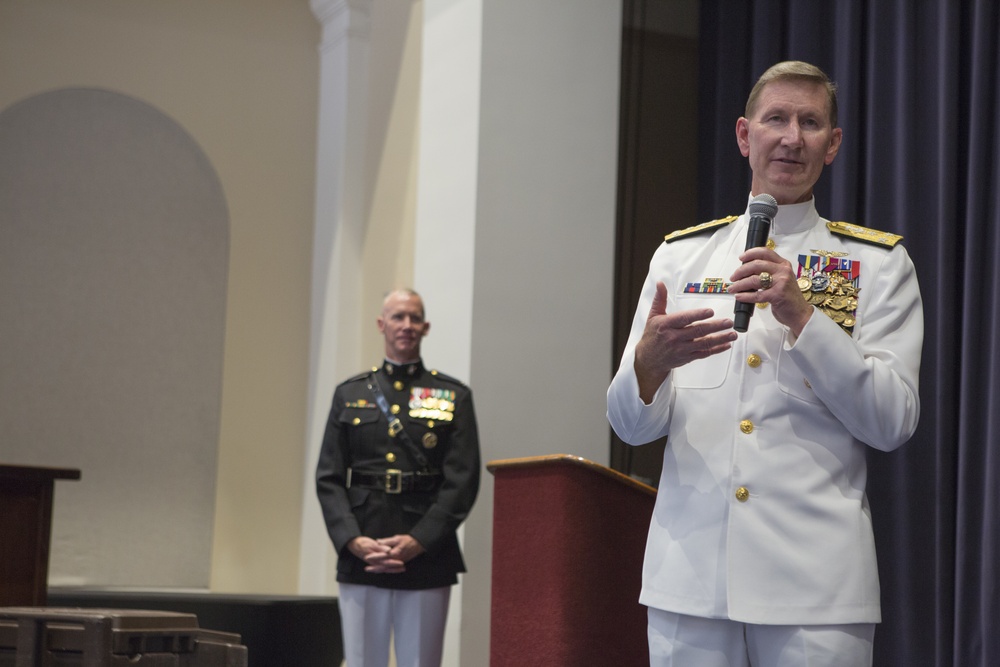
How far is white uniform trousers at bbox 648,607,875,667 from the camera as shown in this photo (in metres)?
1.98

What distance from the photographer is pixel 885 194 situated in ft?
13.1

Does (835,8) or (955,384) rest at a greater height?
(835,8)

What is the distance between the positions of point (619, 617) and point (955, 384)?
1.30 meters

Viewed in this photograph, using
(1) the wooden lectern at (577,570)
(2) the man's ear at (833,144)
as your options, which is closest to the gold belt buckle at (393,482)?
(1) the wooden lectern at (577,570)

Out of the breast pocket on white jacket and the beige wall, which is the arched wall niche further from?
the breast pocket on white jacket

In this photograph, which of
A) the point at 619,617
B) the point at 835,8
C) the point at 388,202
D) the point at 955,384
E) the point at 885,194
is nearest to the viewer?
the point at 619,617

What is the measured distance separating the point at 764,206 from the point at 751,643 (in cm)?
71

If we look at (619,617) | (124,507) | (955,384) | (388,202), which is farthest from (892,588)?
(124,507)

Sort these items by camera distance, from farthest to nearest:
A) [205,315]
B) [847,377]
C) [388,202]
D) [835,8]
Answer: [205,315] → [388,202] → [835,8] → [847,377]

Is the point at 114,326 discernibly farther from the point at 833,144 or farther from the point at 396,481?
the point at 833,144

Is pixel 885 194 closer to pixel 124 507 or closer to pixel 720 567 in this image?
pixel 720 567

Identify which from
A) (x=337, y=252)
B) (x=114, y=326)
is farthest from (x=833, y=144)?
(x=114, y=326)

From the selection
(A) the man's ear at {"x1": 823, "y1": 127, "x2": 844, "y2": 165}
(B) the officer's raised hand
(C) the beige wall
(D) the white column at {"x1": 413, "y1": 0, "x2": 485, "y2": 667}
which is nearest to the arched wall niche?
(C) the beige wall

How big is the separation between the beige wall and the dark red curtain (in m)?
3.79
